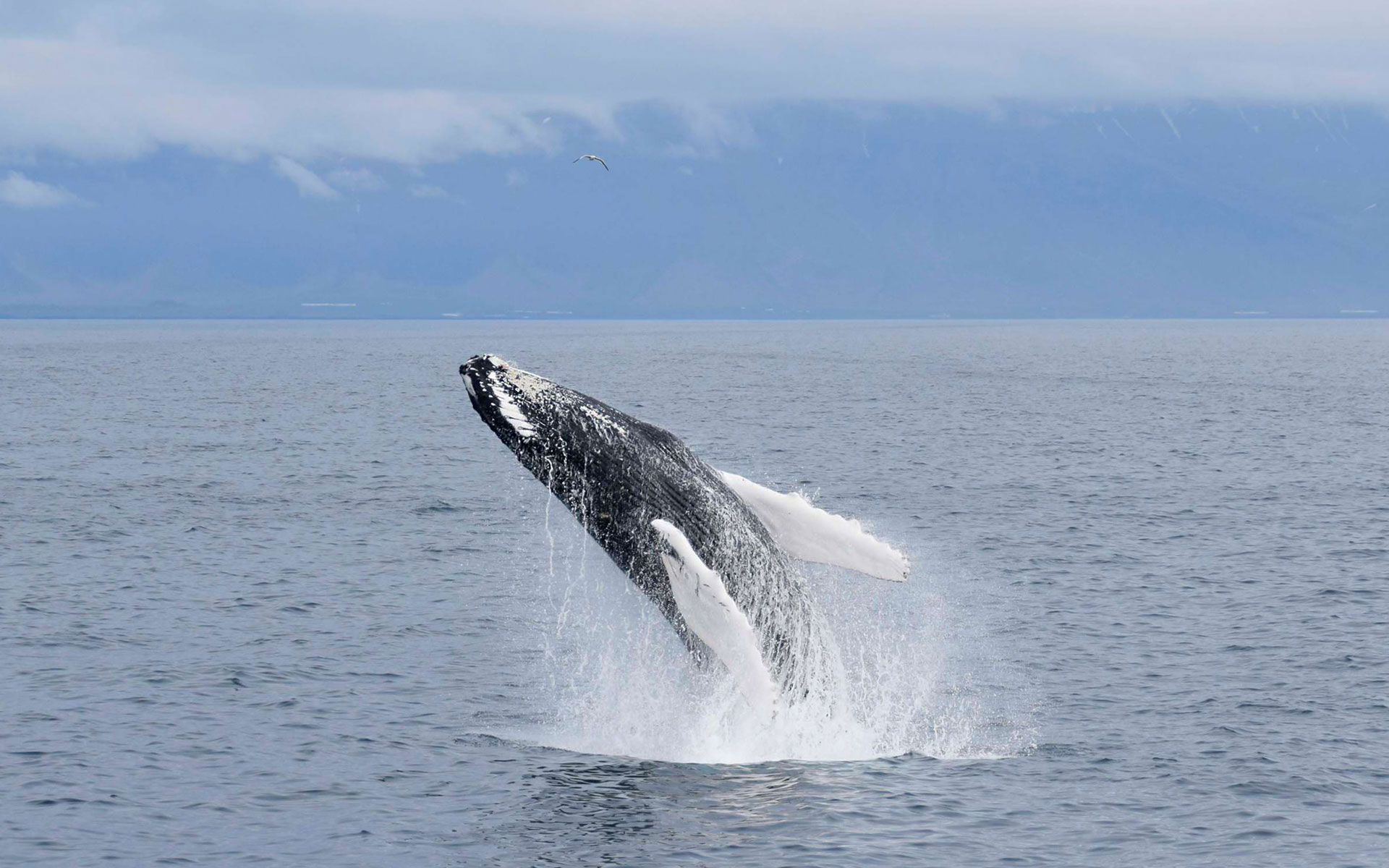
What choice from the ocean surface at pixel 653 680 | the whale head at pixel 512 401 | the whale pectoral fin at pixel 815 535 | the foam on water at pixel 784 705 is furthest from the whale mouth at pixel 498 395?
the ocean surface at pixel 653 680

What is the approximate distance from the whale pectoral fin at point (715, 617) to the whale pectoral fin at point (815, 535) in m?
1.84

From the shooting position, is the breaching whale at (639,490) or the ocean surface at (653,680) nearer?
the breaching whale at (639,490)

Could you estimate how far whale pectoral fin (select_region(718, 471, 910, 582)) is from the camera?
751 inches

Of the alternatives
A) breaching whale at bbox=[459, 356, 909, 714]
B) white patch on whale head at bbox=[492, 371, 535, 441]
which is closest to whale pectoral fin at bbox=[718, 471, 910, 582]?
breaching whale at bbox=[459, 356, 909, 714]

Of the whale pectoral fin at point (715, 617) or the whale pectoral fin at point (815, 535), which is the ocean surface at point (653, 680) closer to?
the whale pectoral fin at point (815, 535)

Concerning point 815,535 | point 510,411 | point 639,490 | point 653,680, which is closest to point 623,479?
point 639,490

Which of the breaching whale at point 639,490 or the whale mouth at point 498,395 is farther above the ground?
the whale mouth at point 498,395

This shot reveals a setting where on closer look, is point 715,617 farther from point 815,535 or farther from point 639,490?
point 815,535

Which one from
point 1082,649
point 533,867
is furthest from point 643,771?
point 1082,649

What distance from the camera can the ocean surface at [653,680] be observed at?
18969 millimetres

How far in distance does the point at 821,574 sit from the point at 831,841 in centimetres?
1812

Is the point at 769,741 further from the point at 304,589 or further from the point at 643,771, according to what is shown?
the point at 304,589

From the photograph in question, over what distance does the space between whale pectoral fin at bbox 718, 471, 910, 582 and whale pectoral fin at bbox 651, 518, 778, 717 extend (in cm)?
184

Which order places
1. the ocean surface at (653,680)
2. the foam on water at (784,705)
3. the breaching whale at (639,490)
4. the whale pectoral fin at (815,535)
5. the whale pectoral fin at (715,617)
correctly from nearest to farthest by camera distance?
the whale pectoral fin at (715,617), the breaching whale at (639,490), the ocean surface at (653,680), the whale pectoral fin at (815,535), the foam on water at (784,705)
